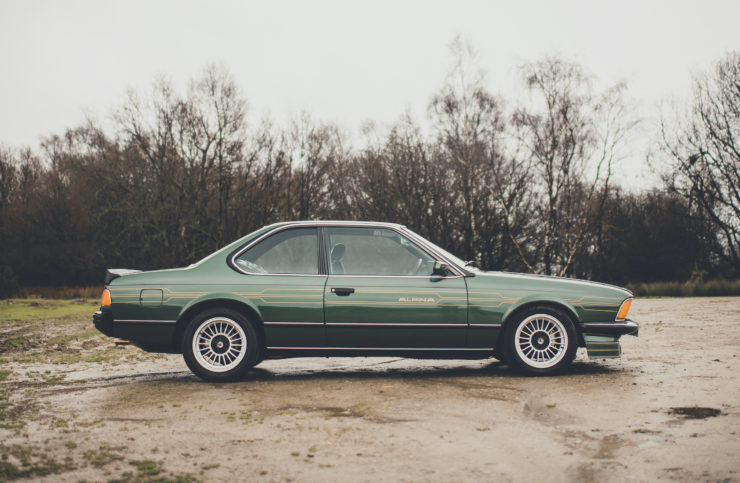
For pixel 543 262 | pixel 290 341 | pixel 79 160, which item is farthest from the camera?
pixel 79 160

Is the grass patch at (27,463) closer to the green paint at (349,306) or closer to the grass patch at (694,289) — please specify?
the green paint at (349,306)

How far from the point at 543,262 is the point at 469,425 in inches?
1326

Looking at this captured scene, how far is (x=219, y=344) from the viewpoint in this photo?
692 centimetres

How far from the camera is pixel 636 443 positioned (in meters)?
4.40

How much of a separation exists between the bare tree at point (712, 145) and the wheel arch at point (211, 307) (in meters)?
37.2

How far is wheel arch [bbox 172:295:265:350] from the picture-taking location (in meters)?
6.85

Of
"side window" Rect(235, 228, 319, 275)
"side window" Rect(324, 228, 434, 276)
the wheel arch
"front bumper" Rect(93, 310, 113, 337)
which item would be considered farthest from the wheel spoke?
"side window" Rect(324, 228, 434, 276)

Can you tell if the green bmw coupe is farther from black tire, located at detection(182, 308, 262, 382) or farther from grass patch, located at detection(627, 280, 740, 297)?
grass patch, located at detection(627, 280, 740, 297)

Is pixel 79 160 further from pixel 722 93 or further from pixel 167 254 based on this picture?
pixel 722 93

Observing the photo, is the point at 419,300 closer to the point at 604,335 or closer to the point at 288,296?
the point at 288,296

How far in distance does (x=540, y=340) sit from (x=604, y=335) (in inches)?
25.7

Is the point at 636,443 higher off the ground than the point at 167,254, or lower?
lower

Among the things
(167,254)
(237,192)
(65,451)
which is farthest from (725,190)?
(65,451)

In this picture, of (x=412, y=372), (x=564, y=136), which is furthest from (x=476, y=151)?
(x=412, y=372)
